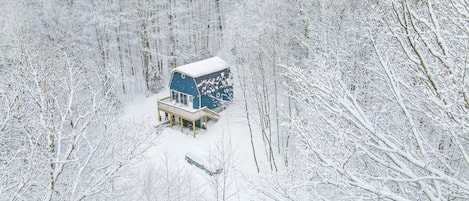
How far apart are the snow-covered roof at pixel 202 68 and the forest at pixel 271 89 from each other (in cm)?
130

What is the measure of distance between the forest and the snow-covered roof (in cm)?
130

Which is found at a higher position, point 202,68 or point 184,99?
point 202,68

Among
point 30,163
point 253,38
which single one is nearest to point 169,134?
point 253,38

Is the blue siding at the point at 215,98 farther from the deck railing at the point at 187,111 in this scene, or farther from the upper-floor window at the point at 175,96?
the upper-floor window at the point at 175,96

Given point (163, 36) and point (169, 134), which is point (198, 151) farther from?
point (163, 36)

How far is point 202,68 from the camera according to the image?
80.9 feet

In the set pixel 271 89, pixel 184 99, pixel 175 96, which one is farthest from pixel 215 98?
pixel 271 89

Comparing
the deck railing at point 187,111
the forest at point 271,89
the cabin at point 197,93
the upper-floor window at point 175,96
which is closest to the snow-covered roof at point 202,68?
the cabin at point 197,93

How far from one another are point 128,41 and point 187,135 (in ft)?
33.0

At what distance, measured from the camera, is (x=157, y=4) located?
29547 millimetres

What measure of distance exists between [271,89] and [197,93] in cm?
468

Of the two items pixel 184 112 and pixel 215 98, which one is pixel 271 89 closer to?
pixel 215 98

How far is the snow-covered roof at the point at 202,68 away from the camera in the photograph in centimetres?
2412

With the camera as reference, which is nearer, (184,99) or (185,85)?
(185,85)
